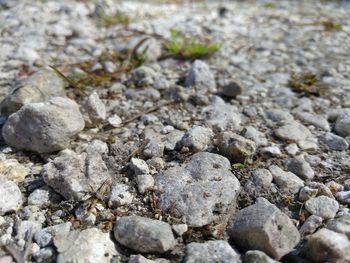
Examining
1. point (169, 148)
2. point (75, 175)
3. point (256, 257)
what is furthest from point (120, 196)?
point (256, 257)

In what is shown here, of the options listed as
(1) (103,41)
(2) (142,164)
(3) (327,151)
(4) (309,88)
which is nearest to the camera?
(2) (142,164)

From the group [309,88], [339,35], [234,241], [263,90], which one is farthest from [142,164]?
[339,35]

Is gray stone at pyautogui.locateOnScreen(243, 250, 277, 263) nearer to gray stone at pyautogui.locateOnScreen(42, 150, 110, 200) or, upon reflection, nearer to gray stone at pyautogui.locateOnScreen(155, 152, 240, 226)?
gray stone at pyautogui.locateOnScreen(155, 152, 240, 226)

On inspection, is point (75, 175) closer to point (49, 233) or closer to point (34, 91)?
point (49, 233)

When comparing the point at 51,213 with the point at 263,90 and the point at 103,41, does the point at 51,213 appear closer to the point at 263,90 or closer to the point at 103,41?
the point at 263,90

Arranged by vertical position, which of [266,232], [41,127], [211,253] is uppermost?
[41,127]

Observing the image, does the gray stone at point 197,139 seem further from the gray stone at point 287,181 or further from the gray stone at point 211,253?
the gray stone at point 211,253
